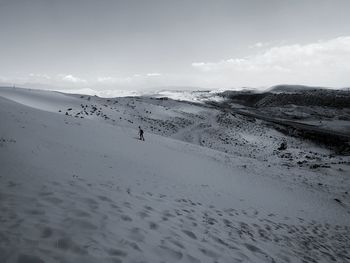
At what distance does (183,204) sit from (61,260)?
17.4 feet

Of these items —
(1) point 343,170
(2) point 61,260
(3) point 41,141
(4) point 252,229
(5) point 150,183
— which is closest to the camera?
(2) point 61,260

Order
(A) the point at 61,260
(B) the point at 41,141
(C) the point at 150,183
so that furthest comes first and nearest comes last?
(B) the point at 41,141
(C) the point at 150,183
(A) the point at 61,260

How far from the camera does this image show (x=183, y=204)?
9258mm

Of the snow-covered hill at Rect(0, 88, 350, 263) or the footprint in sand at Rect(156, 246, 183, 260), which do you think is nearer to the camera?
the snow-covered hill at Rect(0, 88, 350, 263)

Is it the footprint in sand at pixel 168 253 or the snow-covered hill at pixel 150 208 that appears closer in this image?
the snow-covered hill at pixel 150 208

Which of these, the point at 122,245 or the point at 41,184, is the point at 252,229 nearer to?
the point at 122,245

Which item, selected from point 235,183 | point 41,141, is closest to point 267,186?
point 235,183

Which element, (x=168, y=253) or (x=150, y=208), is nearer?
(x=168, y=253)

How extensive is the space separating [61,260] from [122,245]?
4.02 feet

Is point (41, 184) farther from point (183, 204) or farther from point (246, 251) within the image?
point (246, 251)

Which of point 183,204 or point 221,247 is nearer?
point 221,247

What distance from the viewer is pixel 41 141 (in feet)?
41.5

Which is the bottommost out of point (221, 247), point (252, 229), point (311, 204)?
point (311, 204)

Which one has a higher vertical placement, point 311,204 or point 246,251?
point 246,251
